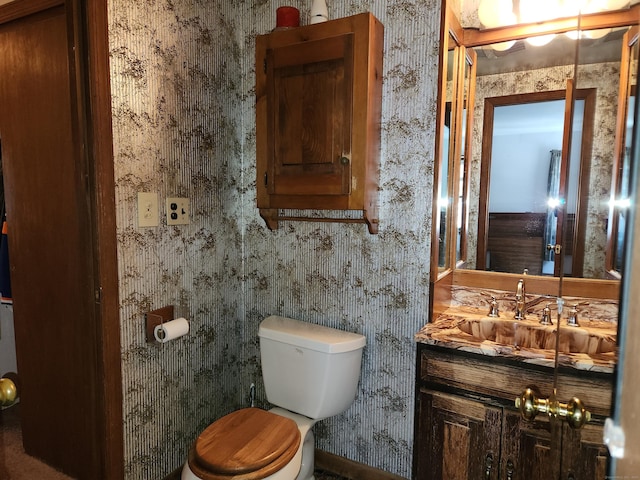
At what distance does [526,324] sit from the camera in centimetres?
156

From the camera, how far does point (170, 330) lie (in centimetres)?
154

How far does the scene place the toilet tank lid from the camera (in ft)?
5.15

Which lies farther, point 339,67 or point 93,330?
point 339,67

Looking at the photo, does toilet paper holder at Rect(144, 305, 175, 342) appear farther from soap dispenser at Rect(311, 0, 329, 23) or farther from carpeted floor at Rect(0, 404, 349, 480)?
soap dispenser at Rect(311, 0, 329, 23)

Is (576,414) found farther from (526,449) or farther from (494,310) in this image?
(494,310)

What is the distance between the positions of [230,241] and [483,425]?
1330 millimetres

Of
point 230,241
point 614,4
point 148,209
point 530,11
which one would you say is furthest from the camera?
point 230,241

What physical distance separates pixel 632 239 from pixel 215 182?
63.6 inches

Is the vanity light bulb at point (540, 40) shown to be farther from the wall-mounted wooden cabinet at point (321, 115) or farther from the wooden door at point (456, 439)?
the wooden door at point (456, 439)

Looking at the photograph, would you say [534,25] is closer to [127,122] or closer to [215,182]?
[215,182]

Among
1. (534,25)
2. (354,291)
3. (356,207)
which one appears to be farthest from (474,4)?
(354,291)

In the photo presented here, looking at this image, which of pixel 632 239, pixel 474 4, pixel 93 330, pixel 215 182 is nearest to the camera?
pixel 632 239

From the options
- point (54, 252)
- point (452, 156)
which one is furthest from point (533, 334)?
point (54, 252)

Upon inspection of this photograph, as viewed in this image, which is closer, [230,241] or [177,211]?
[177,211]
